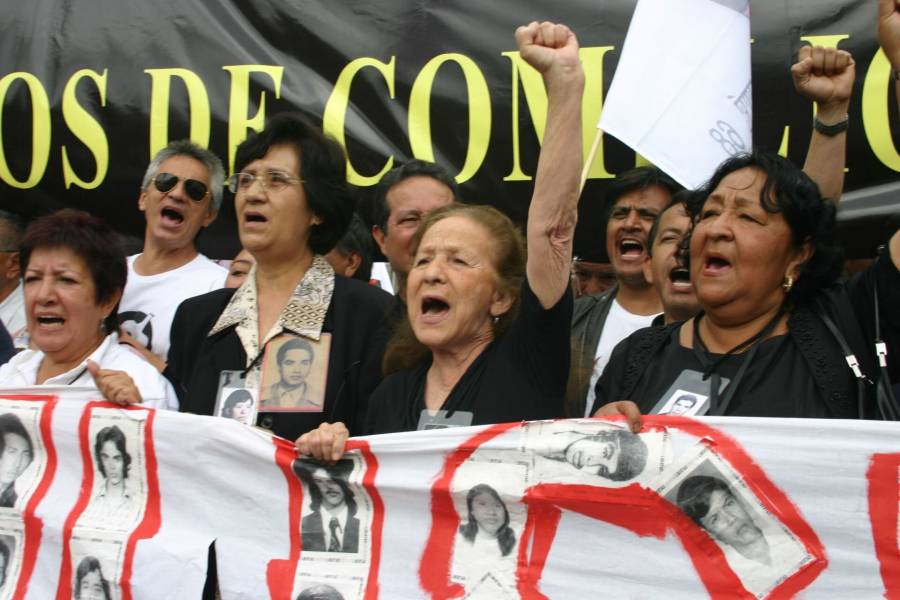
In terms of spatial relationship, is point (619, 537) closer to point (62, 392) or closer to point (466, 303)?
point (466, 303)

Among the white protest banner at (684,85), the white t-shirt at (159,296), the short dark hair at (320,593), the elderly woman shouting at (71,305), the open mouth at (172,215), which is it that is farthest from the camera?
the open mouth at (172,215)

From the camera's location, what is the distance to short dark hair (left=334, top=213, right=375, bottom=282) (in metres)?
4.31

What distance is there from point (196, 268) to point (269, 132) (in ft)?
3.03

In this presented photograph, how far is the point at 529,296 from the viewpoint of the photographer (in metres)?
2.70

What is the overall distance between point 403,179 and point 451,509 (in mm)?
1644

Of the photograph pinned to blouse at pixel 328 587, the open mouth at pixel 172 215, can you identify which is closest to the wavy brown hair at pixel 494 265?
the photograph pinned to blouse at pixel 328 587

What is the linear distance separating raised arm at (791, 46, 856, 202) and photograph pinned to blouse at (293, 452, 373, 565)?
1359 mm

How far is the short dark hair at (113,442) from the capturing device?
3.01m

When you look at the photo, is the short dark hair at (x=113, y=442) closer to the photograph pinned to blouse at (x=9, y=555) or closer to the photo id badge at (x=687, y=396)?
the photograph pinned to blouse at (x=9, y=555)

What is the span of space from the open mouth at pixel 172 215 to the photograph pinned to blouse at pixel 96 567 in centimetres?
158

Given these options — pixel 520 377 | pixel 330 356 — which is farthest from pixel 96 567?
pixel 520 377

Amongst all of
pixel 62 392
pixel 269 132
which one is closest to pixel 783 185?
pixel 269 132

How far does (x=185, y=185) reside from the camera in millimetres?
4316

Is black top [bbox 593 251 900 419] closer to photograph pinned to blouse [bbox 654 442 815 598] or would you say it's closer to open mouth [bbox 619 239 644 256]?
photograph pinned to blouse [bbox 654 442 815 598]
